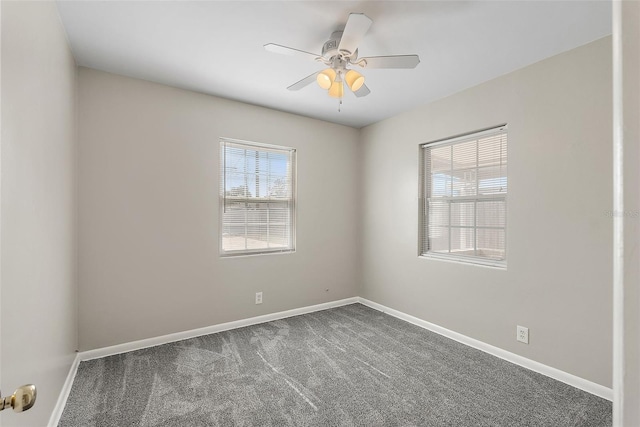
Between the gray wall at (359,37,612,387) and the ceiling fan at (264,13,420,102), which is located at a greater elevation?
the ceiling fan at (264,13,420,102)

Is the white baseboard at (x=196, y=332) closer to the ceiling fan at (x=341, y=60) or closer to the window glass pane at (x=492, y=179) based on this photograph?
the window glass pane at (x=492, y=179)

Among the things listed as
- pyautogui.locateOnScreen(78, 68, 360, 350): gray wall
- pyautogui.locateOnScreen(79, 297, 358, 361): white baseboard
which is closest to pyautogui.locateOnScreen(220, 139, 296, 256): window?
pyautogui.locateOnScreen(78, 68, 360, 350): gray wall

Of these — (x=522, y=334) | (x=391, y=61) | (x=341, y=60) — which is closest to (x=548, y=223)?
(x=522, y=334)

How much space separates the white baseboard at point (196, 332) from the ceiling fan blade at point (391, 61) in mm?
2880

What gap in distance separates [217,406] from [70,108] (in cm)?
248

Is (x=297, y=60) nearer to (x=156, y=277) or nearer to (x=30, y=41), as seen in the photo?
(x=30, y=41)

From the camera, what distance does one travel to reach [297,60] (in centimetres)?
255

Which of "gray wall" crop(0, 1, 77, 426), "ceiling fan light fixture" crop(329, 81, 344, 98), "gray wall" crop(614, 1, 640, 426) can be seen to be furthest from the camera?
"ceiling fan light fixture" crop(329, 81, 344, 98)

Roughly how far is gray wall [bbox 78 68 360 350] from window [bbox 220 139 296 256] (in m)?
0.12

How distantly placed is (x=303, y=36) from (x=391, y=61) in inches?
26.0

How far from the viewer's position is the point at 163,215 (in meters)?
3.01

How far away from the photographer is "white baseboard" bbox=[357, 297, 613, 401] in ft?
7.32

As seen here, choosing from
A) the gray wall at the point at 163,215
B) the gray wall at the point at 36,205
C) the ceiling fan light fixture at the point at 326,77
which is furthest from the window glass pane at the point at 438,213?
the gray wall at the point at 36,205

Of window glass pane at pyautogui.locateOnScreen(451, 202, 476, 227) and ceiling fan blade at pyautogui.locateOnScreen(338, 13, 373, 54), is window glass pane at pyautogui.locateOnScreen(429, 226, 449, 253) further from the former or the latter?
ceiling fan blade at pyautogui.locateOnScreen(338, 13, 373, 54)
